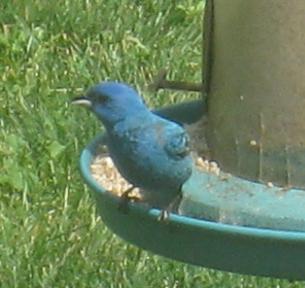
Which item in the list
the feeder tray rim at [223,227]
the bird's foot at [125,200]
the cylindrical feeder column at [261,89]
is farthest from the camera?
the cylindrical feeder column at [261,89]

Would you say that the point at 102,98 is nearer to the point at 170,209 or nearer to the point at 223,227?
the point at 170,209

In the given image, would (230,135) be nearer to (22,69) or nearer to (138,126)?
(138,126)

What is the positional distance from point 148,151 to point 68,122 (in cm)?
213

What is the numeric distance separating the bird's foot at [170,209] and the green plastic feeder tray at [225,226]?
0.01 metres

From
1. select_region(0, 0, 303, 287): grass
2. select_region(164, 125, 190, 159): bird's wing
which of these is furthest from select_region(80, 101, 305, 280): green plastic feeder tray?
select_region(0, 0, 303, 287): grass

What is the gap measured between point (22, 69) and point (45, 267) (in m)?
1.38

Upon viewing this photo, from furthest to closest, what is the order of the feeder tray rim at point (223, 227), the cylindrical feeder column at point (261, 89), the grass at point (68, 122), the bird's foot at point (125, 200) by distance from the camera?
1. the grass at point (68, 122)
2. the cylindrical feeder column at point (261, 89)
3. the bird's foot at point (125, 200)
4. the feeder tray rim at point (223, 227)

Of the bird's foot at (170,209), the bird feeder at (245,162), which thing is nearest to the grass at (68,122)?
the bird feeder at (245,162)

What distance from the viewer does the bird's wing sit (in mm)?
2475

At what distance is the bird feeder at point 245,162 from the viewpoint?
7.77 ft

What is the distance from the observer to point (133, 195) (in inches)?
98.3

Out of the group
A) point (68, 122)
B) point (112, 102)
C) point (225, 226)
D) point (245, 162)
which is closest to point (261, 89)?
point (245, 162)

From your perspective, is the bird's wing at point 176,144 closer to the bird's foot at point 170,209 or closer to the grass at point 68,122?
the bird's foot at point 170,209

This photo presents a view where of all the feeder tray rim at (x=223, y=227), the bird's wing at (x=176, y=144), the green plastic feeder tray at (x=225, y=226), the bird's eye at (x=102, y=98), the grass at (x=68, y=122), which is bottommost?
the grass at (x=68, y=122)
